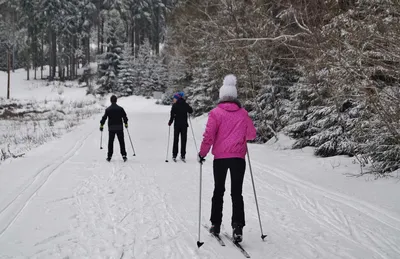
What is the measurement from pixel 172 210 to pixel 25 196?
9.84 feet

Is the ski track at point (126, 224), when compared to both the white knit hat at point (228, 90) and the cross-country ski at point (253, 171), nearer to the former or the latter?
the cross-country ski at point (253, 171)

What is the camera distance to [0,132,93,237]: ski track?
5.41m

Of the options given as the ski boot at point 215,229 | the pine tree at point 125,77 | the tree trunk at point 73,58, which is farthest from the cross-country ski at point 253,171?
the tree trunk at point 73,58

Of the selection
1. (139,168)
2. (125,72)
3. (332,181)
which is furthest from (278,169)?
(125,72)

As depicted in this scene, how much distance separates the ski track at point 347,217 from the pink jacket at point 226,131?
1780mm

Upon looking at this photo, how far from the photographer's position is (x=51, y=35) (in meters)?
58.3

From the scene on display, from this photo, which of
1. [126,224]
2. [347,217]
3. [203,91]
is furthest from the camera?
[203,91]

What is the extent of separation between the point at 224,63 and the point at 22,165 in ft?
29.2

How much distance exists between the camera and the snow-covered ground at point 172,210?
4574mm

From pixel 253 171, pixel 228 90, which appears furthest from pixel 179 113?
pixel 228 90

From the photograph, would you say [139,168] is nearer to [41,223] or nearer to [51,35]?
[41,223]

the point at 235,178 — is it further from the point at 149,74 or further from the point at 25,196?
the point at 149,74

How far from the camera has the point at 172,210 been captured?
614 centimetres

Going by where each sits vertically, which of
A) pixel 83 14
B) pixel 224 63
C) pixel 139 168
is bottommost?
pixel 139 168
